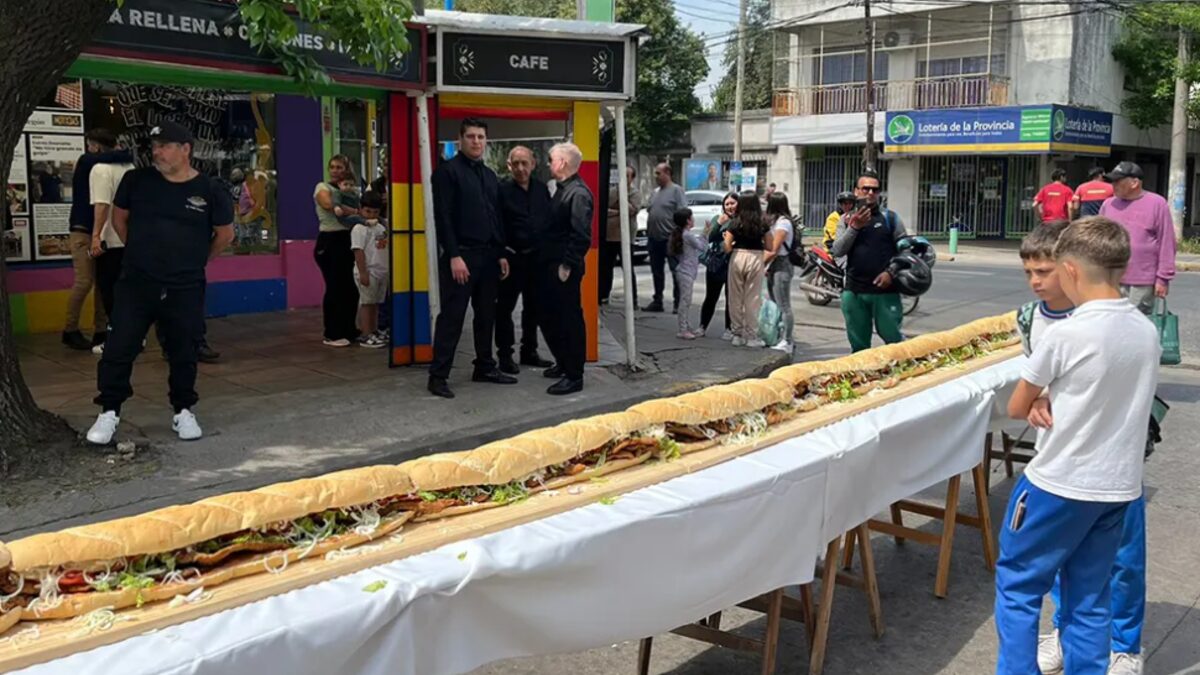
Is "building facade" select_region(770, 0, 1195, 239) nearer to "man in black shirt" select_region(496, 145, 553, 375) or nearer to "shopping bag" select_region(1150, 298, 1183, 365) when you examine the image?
"shopping bag" select_region(1150, 298, 1183, 365)

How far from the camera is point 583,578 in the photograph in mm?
2754

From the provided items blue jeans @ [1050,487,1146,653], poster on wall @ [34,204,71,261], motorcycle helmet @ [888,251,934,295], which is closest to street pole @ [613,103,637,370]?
motorcycle helmet @ [888,251,934,295]

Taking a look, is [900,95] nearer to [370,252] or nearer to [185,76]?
[370,252]

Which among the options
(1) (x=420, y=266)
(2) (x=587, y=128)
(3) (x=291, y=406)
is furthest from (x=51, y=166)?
(2) (x=587, y=128)

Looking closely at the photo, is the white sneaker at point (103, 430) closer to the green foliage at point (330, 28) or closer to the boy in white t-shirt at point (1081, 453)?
the green foliage at point (330, 28)

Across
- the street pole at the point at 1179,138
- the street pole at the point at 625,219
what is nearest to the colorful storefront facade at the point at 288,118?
the street pole at the point at 625,219

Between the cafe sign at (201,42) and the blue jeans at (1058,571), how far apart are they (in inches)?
219

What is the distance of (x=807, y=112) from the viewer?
33.3 meters

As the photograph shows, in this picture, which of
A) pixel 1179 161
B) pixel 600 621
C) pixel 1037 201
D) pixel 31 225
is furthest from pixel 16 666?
pixel 1179 161

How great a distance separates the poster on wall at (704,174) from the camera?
36.8 metres

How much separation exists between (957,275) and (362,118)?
12.3 metres

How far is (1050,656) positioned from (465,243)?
515 cm

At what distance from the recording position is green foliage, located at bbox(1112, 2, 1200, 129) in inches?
1136

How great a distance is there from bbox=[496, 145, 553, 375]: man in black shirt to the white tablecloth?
488cm
